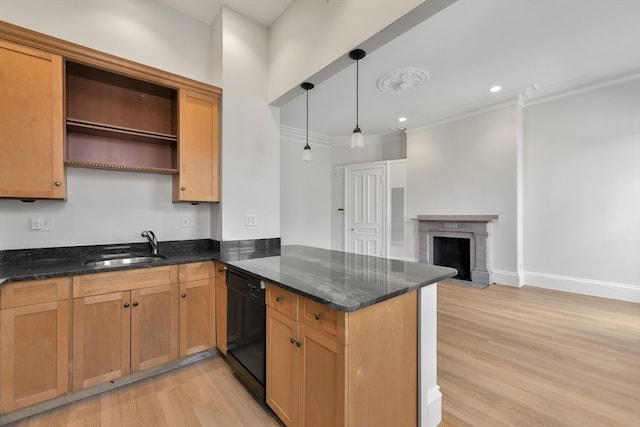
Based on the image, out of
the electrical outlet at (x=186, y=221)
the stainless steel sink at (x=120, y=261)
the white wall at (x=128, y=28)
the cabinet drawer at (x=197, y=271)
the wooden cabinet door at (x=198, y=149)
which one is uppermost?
the white wall at (x=128, y=28)

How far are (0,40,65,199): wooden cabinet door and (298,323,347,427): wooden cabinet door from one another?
2.11 metres

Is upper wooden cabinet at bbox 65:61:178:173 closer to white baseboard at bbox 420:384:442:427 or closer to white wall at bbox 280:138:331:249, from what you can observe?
white baseboard at bbox 420:384:442:427

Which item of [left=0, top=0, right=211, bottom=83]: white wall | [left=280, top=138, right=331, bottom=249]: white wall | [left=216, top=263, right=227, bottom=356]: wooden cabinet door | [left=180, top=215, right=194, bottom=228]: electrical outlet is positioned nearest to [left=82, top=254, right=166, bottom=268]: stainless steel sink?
[left=180, top=215, right=194, bottom=228]: electrical outlet

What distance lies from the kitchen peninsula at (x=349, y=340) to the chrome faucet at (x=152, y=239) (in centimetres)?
67

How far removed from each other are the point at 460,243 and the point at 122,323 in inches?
200

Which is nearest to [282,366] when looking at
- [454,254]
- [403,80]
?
[403,80]

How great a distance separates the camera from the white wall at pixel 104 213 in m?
2.05

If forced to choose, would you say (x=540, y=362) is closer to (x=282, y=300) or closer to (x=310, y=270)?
(x=310, y=270)

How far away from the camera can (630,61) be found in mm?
3209

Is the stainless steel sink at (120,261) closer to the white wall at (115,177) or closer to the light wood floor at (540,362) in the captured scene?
the white wall at (115,177)

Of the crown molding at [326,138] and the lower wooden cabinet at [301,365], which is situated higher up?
the crown molding at [326,138]

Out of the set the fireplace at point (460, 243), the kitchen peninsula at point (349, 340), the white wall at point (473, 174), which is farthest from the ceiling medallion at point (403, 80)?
the kitchen peninsula at point (349, 340)

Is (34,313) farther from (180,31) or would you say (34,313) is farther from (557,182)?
(557,182)

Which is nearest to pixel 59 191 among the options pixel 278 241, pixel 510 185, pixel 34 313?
pixel 34 313
